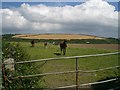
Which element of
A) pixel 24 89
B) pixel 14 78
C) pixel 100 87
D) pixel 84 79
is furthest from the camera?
pixel 84 79

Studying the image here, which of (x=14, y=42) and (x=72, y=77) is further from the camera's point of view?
(x=72, y=77)

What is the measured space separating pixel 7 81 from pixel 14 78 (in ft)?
0.53

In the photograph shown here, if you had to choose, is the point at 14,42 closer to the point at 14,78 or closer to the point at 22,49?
the point at 22,49

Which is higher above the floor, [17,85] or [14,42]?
[14,42]

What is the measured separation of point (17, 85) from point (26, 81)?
273 millimetres

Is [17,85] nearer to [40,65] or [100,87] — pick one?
[40,65]

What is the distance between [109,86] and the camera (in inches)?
324

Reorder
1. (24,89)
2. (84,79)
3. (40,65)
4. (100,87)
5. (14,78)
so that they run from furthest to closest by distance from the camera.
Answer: (84,79)
(100,87)
(40,65)
(24,89)
(14,78)

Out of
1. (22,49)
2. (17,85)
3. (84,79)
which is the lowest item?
(84,79)

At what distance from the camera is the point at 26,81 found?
7242 mm

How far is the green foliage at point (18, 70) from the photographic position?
6887mm

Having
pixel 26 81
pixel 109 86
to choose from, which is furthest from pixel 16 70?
pixel 109 86

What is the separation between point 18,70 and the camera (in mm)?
7273

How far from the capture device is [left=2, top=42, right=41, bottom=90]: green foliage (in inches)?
271
